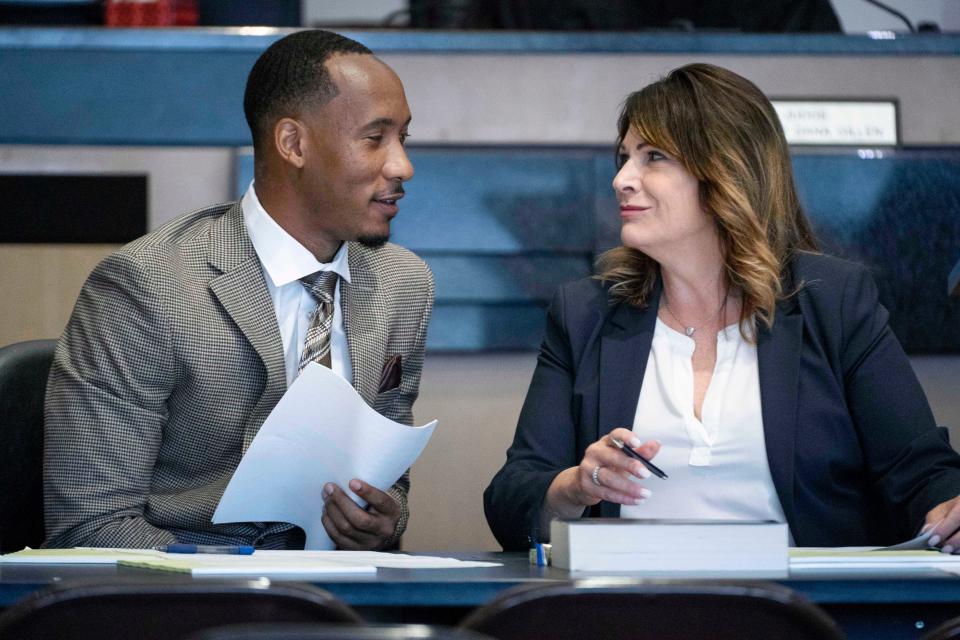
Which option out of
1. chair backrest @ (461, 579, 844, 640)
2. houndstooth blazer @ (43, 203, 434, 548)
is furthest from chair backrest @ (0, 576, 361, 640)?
houndstooth blazer @ (43, 203, 434, 548)

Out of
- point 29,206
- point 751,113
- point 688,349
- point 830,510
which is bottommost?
point 830,510

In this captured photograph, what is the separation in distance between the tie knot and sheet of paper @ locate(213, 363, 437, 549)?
34 cm

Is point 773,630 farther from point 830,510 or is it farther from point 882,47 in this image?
point 882,47

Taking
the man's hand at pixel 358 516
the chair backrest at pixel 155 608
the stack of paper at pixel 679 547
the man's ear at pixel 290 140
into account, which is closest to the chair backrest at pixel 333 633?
the chair backrest at pixel 155 608

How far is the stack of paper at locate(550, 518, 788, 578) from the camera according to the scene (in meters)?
1.46

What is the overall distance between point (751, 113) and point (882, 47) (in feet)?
3.06

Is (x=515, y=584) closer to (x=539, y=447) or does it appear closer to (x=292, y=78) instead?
(x=539, y=447)

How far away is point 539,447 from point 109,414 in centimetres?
67

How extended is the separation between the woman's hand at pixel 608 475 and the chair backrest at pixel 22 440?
0.87m

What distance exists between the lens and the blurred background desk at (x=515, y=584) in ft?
4.50

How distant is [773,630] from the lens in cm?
118

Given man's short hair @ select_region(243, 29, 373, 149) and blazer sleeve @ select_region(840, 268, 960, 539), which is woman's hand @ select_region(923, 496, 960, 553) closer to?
blazer sleeve @ select_region(840, 268, 960, 539)

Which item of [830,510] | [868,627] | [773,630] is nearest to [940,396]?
[830,510]

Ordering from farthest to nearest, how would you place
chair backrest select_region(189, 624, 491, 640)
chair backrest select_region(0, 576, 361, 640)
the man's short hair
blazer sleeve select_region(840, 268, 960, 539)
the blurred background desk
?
the man's short hair → blazer sleeve select_region(840, 268, 960, 539) → the blurred background desk → chair backrest select_region(0, 576, 361, 640) → chair backrest select_region(189, 624, 491, 640)
